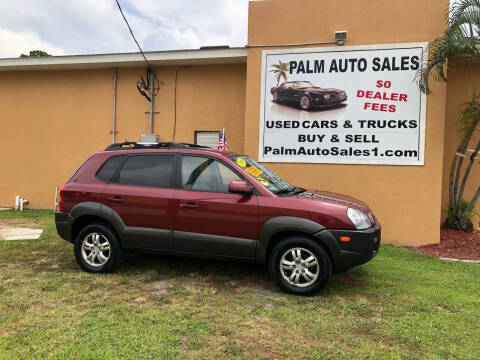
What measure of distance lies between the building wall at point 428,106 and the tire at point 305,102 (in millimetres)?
1010

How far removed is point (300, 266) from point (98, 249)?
2.75 metres

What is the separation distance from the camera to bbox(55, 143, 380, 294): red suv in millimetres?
4320

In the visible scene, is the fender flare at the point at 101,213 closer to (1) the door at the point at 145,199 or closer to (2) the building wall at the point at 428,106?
(1) the door at the point at 145,199

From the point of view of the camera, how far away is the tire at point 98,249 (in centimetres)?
506

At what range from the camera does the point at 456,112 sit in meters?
8.52

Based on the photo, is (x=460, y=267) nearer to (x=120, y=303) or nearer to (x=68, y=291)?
(x=120, y=303)

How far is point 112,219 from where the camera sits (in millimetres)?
4996

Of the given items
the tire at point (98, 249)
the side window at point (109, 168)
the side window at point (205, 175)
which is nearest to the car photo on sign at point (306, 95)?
the side window at point (205, 175)

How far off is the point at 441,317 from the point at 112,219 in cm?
404

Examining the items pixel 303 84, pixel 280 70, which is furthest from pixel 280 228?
pixel 280 70

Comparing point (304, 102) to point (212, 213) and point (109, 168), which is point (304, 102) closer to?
point (212, 213)

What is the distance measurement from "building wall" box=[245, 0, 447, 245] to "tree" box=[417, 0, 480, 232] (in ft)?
1.30

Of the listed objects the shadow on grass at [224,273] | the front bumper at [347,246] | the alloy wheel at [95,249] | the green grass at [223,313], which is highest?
the front bumper at [347,246]

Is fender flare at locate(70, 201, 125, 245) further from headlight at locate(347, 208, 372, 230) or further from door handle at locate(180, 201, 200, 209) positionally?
headlight at locate(347, 208, 372, 230)
